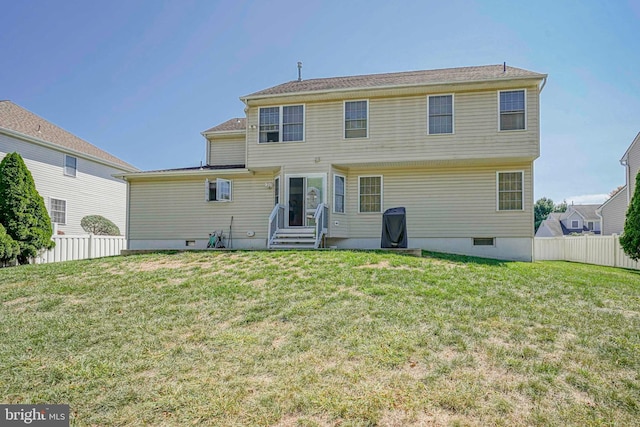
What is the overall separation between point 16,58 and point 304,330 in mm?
17711

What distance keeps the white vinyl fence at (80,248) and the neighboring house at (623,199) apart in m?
22.3

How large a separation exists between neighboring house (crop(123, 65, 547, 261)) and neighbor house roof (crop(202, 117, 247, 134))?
2797 millimetres

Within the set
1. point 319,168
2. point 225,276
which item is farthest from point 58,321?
point 319,168

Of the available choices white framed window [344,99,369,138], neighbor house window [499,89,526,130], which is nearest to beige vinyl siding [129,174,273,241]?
white framed window [344,99,369,138]

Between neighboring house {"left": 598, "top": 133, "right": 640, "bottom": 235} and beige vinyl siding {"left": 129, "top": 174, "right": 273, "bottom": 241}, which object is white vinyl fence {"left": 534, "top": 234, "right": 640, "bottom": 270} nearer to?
neighboring house {"left": 598, "top": 133, "right": 640, "bottom": 235}

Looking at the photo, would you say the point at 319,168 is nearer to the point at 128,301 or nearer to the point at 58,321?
the point at 128,301

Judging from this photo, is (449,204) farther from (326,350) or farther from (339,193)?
(326,350)

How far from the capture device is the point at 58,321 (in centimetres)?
511

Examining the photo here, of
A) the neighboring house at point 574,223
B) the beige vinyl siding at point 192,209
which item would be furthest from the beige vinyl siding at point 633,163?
the neighboring house at point 574,223

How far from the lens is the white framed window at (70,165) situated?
18.7 meters

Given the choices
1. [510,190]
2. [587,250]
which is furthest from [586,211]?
[510,190]

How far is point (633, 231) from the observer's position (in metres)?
11.4

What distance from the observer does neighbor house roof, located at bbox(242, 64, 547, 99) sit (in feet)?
40.0

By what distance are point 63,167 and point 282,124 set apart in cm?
1244
